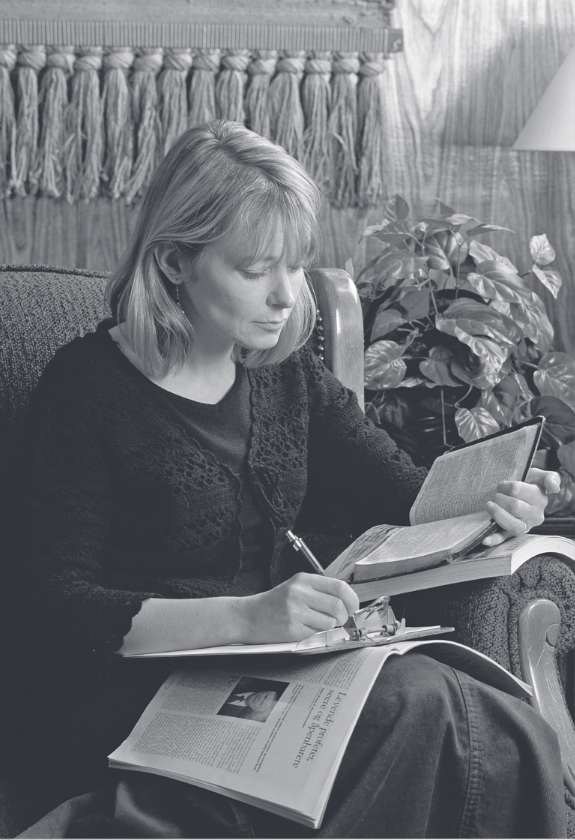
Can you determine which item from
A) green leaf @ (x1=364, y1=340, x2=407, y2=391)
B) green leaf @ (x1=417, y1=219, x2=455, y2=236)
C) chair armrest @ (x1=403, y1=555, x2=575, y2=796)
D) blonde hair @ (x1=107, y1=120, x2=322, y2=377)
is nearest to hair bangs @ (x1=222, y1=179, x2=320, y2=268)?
blonde hair @ (x1=107, y1=120, x2=322, y2=377)

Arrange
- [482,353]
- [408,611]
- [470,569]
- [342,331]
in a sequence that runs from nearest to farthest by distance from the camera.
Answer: [470,569]
[408,611]
[342,331]
[482,353]

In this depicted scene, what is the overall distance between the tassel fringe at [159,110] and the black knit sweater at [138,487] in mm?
996

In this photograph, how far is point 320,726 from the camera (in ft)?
2.74

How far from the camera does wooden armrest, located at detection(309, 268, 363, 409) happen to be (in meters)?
1.47

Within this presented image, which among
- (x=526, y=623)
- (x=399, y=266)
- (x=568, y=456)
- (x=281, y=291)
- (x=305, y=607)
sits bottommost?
(x=568, y=456)

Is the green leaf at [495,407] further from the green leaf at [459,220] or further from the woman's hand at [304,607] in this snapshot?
the woman's hand at [304,607]

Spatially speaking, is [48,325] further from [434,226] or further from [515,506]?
[434,226]

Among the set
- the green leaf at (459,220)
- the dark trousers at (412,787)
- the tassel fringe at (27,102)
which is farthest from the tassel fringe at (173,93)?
the dark trousers at (412,787)

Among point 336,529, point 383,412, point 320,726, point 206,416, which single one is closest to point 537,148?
point 383,412

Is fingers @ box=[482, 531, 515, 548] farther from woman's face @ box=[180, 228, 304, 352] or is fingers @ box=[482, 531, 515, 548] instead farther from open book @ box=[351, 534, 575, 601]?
woman's face @ box=[180, 228, 304, 352]

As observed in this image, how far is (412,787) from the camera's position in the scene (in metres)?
0.85

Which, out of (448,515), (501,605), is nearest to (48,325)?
(448,515)

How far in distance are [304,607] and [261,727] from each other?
0.11 metres

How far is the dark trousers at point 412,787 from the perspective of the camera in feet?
2.78
